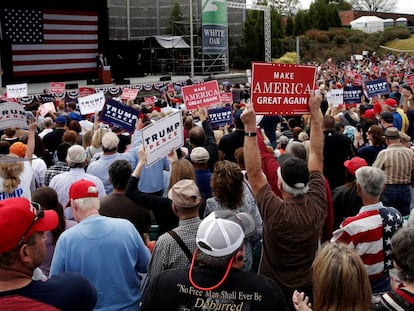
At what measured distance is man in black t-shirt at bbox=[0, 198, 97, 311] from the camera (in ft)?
7.20

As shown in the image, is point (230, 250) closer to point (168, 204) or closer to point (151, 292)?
point (151, 292)

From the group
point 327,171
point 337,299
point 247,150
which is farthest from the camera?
point 327,171

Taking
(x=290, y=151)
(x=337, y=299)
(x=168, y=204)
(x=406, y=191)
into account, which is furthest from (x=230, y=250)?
(x=406, y=191)

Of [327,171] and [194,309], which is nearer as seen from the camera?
[194,309]

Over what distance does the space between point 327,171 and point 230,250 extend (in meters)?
4.29

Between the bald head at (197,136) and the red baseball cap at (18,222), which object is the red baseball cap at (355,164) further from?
the red baseball cap at (18,222)

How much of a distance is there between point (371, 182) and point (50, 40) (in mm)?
26224

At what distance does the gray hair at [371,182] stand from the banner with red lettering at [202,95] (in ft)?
19.9

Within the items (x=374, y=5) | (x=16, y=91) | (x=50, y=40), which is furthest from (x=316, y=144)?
(x=374, y=5)

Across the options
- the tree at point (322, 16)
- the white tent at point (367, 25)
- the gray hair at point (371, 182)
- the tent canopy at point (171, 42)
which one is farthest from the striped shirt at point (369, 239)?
the white tent at point (367, 25)

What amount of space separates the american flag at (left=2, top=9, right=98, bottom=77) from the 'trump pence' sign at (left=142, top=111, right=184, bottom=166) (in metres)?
22.4

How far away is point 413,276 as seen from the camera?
101 inches

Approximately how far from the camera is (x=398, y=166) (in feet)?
17.9

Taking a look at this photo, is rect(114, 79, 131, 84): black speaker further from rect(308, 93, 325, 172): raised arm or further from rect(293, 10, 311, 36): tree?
rect(293, 10, 311, 36): tree
